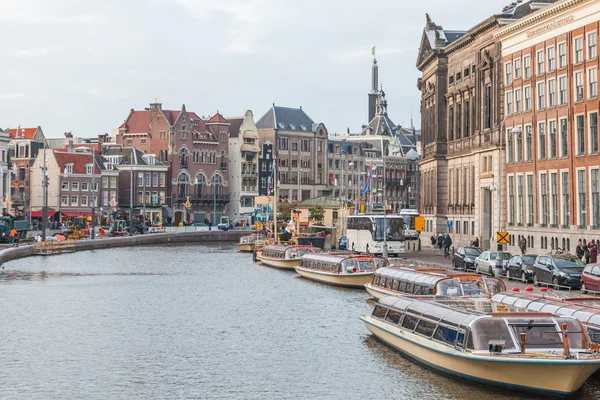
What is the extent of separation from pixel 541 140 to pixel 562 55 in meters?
7.04

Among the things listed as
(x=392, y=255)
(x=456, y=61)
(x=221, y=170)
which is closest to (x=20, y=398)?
(x=392, y=255)

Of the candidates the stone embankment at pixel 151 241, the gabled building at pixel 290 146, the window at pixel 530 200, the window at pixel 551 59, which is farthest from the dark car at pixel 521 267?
the gabled building at pixel 290 146

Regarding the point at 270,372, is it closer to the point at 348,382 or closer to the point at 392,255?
the point at 348,382

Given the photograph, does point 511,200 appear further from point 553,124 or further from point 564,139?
point 564,139

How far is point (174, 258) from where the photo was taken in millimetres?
100062

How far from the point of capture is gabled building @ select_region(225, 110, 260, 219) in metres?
190

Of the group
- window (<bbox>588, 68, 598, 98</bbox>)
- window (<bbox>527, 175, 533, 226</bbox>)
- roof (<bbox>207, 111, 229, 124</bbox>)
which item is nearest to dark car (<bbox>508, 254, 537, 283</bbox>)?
window (<bbox>588, 68, 598, 98</bbox>)

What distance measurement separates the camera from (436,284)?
42.6 metres

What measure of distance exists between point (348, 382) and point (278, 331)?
10936mm

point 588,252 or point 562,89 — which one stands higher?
Result: point 562,89

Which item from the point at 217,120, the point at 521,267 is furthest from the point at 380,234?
the point at 217,120

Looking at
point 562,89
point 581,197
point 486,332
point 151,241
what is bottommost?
point 486,332

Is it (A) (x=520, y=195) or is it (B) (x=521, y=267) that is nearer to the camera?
(B) (x=521, y=267)

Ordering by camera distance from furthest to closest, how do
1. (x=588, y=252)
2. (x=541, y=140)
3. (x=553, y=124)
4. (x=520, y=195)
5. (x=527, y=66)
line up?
1. (x=520, y=195)
2. (x=527, y=66)
3. (x=541, y=140)
4. (x=553, y=124)
5. (x=588, y=252)
